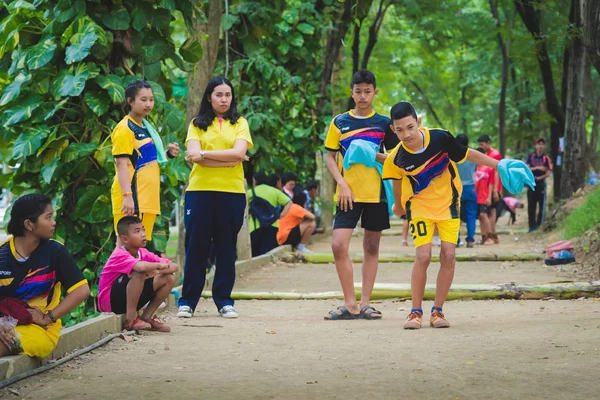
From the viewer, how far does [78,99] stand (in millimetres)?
8812

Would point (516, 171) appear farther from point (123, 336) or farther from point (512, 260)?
point (512, 260)

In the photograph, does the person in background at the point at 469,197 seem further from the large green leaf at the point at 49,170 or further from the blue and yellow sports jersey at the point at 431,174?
the large green leaf at the point at 49,170

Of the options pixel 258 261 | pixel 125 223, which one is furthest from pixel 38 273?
pixel 258 261

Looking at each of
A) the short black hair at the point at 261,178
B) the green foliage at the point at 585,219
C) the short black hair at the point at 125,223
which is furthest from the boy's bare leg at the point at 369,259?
the short black hair at the point at 261,178

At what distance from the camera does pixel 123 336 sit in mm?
6938

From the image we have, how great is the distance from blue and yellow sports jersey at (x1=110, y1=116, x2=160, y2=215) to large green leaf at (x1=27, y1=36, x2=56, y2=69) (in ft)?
3.76

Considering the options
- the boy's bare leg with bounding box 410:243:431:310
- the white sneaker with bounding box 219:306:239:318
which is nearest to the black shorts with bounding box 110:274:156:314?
the white sneaker with bounding box 219:306:239:318

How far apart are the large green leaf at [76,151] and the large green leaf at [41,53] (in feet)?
2.49

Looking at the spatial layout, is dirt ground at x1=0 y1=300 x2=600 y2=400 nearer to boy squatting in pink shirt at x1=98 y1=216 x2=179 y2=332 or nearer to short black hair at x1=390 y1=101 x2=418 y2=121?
boy squatting in pink shirt at x1=98 y1=216 x2=179 y2=332

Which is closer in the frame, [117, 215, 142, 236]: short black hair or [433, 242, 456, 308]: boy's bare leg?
[117, 215, 142, 236]: short black hair

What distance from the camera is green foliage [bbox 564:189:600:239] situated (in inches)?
591

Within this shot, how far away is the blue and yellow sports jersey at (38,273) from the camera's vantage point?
217 inches

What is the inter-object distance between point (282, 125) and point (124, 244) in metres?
10.5

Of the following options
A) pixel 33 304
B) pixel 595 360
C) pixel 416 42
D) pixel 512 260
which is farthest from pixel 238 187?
pixel 416 42
